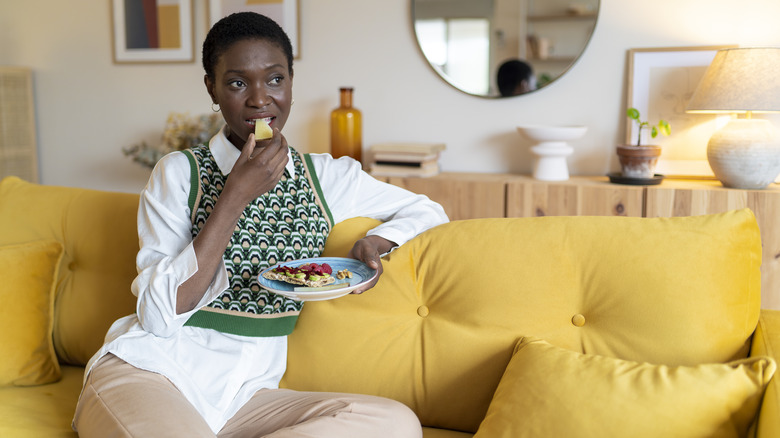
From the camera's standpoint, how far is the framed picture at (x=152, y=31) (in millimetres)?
3295

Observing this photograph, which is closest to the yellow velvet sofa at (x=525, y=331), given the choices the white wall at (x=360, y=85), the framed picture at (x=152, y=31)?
the white wall at (x=360, y=85)

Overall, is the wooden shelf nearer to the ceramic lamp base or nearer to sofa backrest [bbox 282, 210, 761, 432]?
the ceramic lamp base

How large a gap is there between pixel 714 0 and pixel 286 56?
175 cm

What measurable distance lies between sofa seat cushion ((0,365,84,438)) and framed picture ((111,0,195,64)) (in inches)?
75.4

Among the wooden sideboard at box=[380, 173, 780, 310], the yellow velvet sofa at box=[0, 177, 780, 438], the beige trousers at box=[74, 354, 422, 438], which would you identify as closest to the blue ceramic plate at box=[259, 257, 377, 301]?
the yellow velvet sofa at box=[0, 177, 780, 438]

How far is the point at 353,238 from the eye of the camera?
1.68 metres

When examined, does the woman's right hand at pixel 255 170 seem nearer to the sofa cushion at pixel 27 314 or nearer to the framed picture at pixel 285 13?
the sofa cushion at pixel 27 314

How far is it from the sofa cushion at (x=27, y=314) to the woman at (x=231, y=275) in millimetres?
388

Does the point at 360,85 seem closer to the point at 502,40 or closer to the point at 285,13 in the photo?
the point at 285,13

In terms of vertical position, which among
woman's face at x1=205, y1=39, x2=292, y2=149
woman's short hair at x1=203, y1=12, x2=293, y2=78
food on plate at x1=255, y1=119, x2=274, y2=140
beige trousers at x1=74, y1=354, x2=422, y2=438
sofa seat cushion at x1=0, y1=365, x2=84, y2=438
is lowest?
sofa seat cushion at x1=0, y1=365, x2=84, y2=438

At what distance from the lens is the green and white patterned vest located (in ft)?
5.04

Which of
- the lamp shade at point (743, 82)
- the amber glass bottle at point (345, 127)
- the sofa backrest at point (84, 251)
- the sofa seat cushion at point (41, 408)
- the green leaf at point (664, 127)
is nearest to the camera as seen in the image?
the sofa seat cushion at point (41, 408)

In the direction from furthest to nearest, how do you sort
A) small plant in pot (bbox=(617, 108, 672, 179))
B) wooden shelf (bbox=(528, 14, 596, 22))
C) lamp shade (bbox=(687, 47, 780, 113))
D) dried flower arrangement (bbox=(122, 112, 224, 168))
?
1. dried flower arrangement (bbox=(122, 112, 224, 168))
2. wooden shelf (bbox=(528, 14, 596, 22))
3. small plant in pot (bbox=(617, 108, 672, 179))
4. lamp shade (bbox=(687, 47, 780, 113))

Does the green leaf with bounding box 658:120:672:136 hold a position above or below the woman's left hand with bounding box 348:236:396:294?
above
